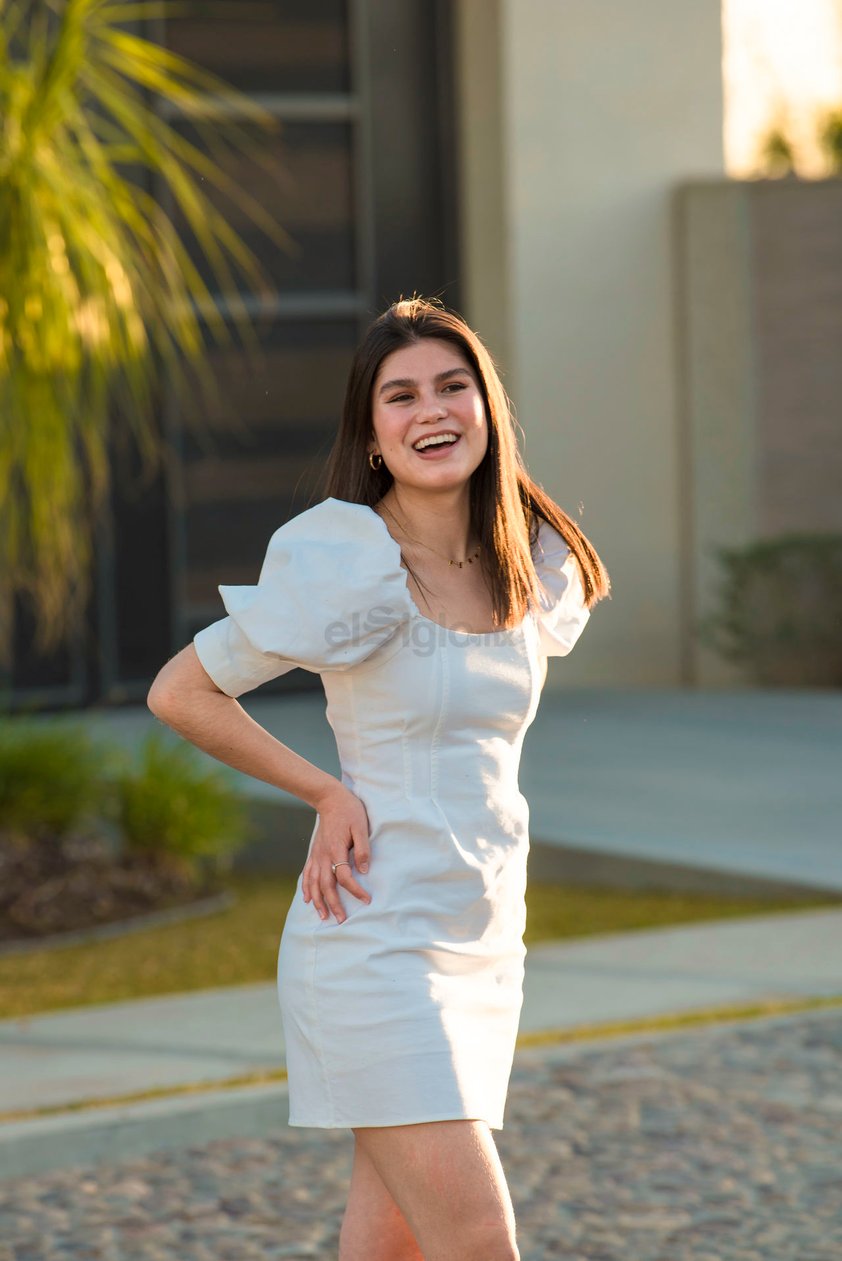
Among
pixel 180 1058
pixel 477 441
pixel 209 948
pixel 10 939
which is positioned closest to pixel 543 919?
pixel 209 948

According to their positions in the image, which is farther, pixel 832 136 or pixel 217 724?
pixel 832 136

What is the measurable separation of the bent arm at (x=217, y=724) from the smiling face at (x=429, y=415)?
0.39 m

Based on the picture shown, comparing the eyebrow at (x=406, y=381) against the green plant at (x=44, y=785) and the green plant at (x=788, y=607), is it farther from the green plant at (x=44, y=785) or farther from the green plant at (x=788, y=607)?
the green plant at (x=788, y=607)

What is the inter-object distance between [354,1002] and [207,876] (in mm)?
5525

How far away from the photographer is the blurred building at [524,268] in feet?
40.9

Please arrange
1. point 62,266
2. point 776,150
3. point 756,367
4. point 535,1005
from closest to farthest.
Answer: point 535,1005
point 62,266
point 756,367
point 776,150

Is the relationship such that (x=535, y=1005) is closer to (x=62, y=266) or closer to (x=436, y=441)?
(x=62, y=266)

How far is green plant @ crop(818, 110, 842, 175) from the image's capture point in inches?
963

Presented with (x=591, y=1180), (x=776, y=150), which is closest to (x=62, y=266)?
(x=591, y=1180)

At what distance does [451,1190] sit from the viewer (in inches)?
101

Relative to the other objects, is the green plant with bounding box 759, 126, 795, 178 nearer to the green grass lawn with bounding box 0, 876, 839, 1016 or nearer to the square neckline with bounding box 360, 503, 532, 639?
the green grass lawn with bounding box 0, 876, 839, 1016

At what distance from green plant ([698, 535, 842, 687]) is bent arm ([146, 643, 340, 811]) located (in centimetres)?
983

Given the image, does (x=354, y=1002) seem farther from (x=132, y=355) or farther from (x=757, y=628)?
(x=757, y=628)

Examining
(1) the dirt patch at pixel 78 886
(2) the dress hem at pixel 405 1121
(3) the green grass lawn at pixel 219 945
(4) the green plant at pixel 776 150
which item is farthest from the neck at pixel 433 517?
(4) the green plant at pixel 776 150
